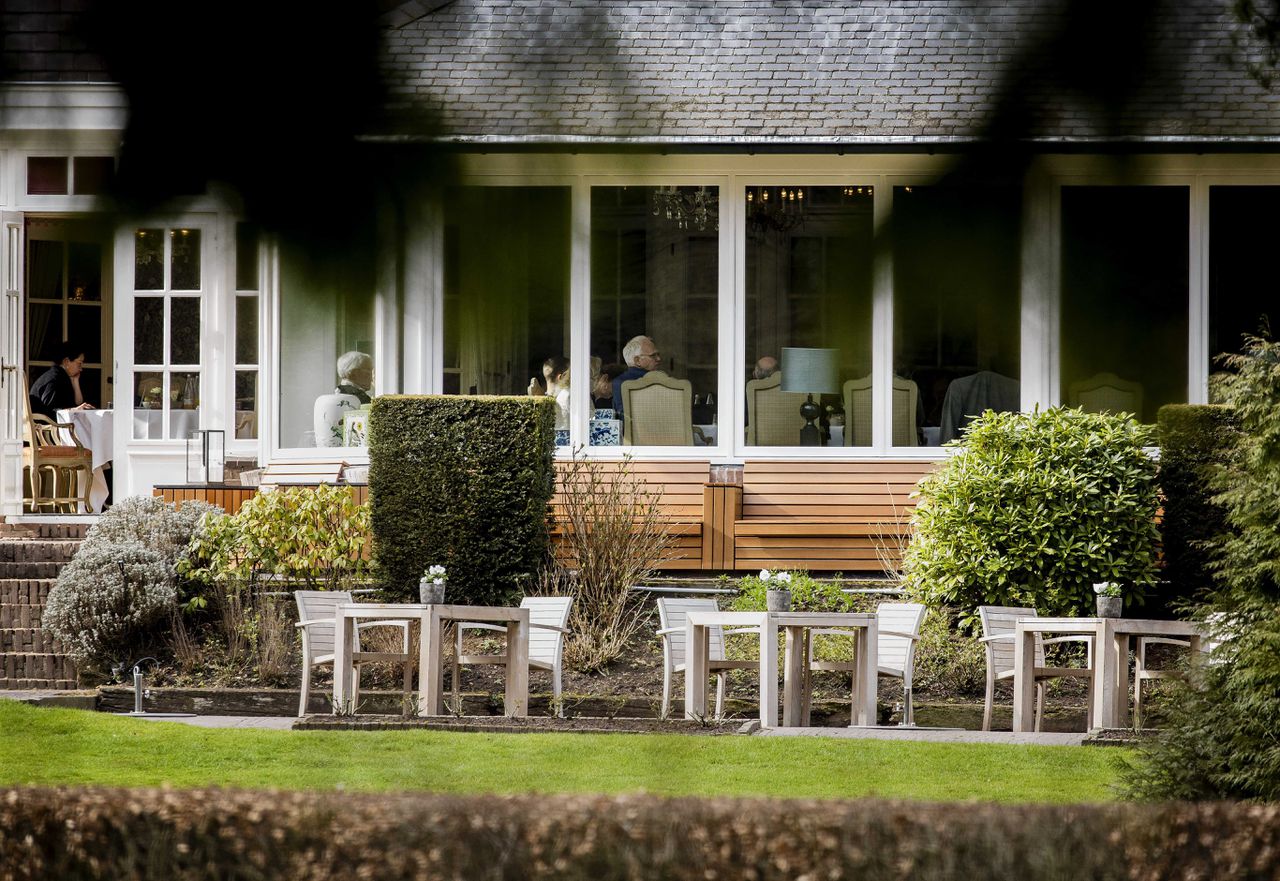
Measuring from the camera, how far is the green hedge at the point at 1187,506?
9617 millimetres

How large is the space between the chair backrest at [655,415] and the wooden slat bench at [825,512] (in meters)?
0.56

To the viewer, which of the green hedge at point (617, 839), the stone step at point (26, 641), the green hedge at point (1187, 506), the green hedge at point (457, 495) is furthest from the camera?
the stone step at point (26, 641)

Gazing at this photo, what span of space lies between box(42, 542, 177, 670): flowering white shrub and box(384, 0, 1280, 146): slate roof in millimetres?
9005

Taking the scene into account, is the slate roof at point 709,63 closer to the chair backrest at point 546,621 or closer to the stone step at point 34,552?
the chair backrest at point 546,621

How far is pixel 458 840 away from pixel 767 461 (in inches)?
308

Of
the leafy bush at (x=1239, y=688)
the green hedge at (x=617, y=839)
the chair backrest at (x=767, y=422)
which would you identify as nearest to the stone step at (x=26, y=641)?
the chair backrest at (x=767, y=422)

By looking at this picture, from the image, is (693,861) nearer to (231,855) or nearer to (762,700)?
(231,855)

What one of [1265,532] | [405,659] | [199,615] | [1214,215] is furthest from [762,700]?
[1214,215]

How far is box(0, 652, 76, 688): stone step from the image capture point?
10.5m

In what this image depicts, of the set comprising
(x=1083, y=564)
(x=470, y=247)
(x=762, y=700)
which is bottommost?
(x=762, y=700)

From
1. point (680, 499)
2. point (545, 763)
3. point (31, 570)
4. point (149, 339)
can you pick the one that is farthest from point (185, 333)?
point (545, 763)

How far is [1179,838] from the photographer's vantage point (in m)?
→ 4.09

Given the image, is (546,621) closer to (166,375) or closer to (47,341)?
(166,375)

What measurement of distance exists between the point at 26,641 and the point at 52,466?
2394 mm
